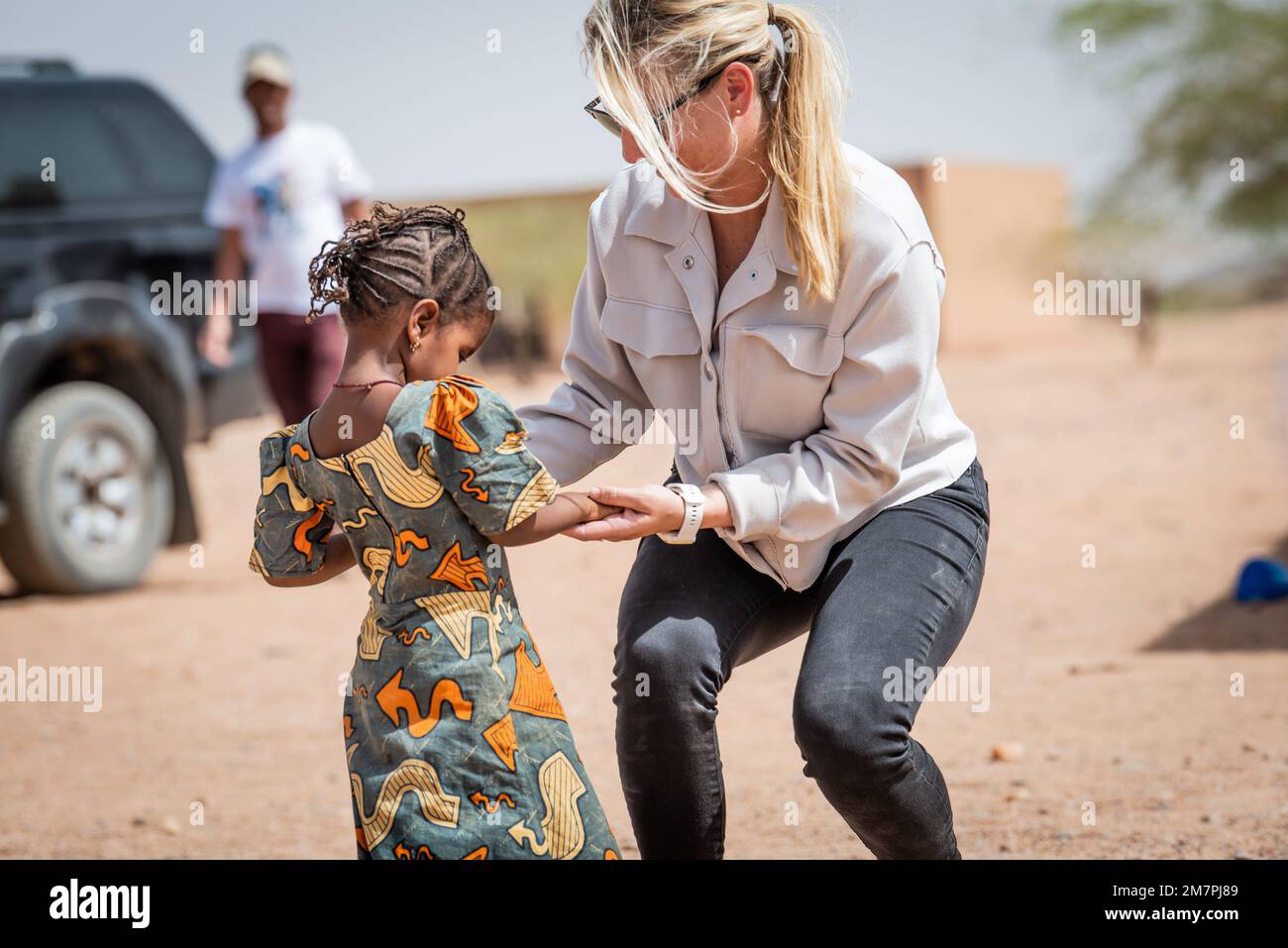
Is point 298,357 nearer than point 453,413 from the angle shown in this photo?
No

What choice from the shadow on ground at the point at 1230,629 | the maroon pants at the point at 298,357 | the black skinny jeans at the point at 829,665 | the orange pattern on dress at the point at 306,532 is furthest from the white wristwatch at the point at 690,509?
the maroon pants at the point at 298,357

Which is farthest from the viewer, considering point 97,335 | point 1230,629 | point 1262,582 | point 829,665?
point 97,335

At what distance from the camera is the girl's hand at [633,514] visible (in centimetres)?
267

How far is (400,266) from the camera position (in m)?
2.54

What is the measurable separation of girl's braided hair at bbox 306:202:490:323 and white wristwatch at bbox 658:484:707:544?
491 millimetres

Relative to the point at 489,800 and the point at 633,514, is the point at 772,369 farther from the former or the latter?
the point at 489,800

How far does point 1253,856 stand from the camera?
3549mm

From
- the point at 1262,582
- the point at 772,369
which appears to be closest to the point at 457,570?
the point at 772,369

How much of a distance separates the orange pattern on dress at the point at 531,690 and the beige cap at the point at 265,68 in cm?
507

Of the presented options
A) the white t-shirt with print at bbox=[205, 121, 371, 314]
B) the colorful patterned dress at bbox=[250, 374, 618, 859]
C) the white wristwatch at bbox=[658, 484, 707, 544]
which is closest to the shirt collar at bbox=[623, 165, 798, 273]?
the white wristwatch at bbox=[658, 484, 707, 544]

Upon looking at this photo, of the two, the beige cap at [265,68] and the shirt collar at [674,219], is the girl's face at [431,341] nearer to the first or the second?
the shirt collar at [674,219]

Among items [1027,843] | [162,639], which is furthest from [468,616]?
[162,639]

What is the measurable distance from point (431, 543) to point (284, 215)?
470 cm

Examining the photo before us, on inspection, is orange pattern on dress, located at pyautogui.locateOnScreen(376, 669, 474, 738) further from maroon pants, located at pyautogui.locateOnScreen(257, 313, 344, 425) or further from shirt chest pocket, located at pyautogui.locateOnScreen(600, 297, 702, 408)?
maroon pants, located at pyautogui.locateOnScreen(257, 313, 344, 425)
